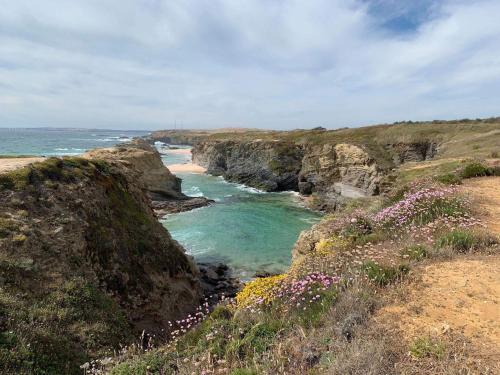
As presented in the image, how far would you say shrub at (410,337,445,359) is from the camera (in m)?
4.34

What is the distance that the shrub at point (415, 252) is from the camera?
731 centimetres

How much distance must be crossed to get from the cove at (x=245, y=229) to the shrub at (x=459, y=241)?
16338mm

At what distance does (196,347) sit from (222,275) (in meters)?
17.6

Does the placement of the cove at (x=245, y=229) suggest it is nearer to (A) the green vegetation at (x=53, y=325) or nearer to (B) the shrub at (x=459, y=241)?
(A) the green vegetation at (x=53, y=325)

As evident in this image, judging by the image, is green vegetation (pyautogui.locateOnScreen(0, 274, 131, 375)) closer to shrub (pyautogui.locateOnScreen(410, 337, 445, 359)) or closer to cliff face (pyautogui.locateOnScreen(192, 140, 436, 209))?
shrub (pyautogui.locateOnScreen(410, 337, 445, 359))

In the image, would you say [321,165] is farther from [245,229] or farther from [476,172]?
[476,172]

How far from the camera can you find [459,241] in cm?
782

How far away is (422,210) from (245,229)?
963 inches

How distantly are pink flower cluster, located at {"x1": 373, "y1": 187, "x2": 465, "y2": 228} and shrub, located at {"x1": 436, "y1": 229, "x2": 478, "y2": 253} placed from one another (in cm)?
129

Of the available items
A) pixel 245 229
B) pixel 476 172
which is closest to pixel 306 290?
pixel 476 172

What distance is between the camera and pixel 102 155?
121 ft

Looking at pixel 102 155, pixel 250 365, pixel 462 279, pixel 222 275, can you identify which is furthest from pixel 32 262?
pixel 102 155

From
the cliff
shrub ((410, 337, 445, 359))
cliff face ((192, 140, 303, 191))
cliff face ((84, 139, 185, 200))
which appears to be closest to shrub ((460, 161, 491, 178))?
the cliff

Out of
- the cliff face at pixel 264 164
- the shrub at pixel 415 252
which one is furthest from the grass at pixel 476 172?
the cliff face at pixel 264 164
